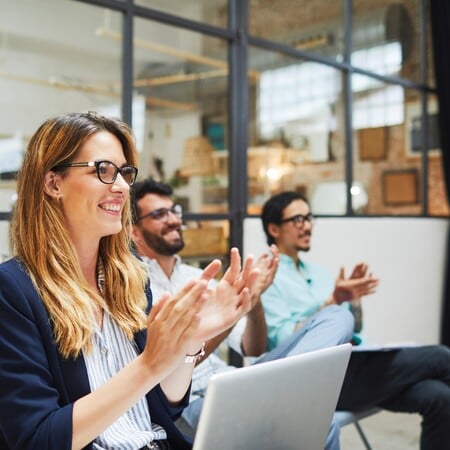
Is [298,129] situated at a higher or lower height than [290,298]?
higher

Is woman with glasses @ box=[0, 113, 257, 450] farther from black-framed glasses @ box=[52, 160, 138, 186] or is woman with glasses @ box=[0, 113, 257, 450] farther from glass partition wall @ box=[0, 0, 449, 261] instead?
glass partition wall @ box=[0, 0, 449, 261]

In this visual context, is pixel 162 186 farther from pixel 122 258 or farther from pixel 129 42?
pixel 122 258

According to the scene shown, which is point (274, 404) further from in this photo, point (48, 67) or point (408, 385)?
point (48, 67)

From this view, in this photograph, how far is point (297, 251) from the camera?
2.63 meters

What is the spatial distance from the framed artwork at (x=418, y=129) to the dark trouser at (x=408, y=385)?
2568 millimetres

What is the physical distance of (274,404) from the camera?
1070mm

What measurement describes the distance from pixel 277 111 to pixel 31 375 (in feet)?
11.0

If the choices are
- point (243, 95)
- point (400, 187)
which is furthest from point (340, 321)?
point (400, 187)

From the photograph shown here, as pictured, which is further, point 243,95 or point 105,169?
point 243,95

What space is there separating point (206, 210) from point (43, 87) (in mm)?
1578

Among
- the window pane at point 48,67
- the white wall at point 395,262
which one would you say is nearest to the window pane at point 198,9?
the window pane at point 48,67

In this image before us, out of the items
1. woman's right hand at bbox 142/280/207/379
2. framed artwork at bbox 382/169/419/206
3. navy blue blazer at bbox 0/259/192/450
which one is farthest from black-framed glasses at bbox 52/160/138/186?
framed artwork at bbox 382/169/419/206

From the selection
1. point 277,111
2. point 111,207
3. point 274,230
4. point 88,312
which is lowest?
point 88,312

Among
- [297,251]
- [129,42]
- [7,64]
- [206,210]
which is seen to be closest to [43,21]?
[7,64]
